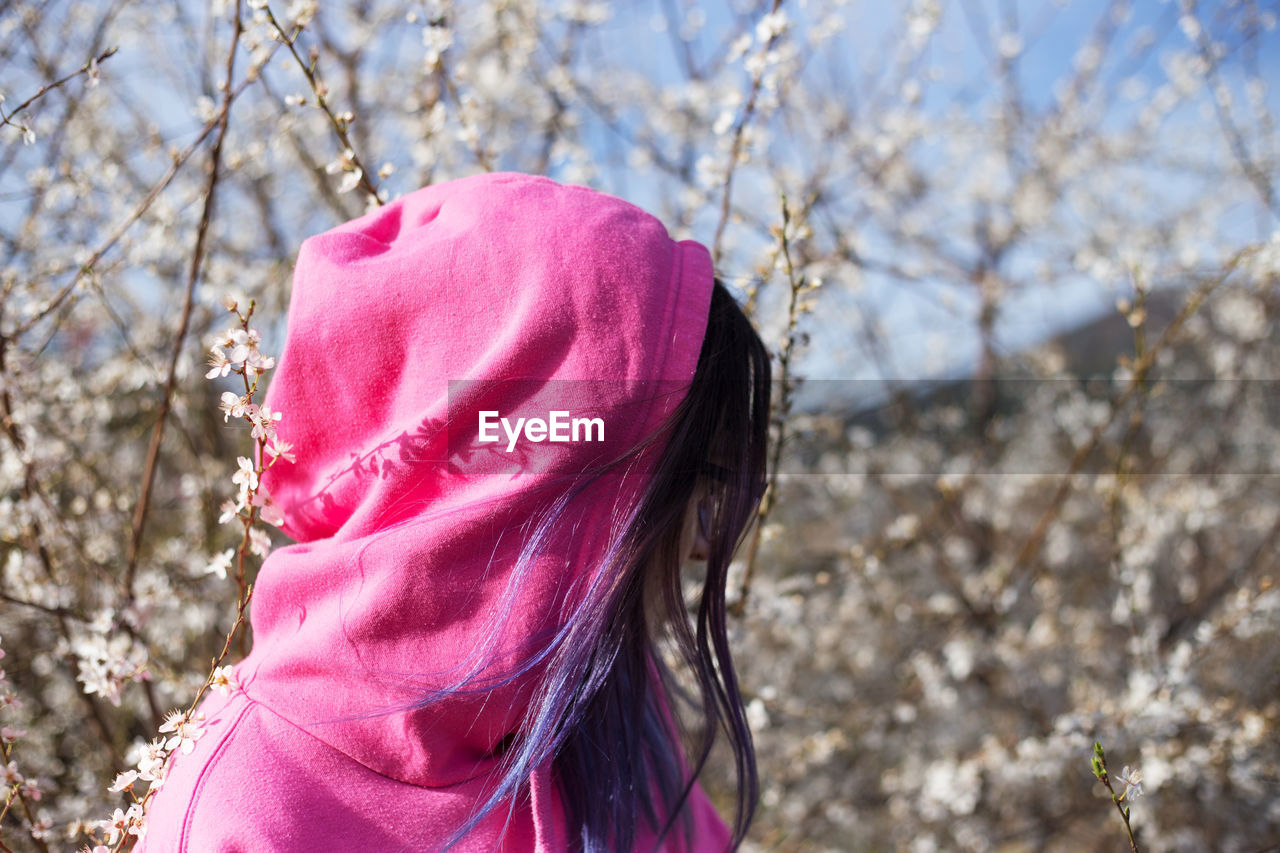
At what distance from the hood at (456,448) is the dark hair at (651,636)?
0.03 meters

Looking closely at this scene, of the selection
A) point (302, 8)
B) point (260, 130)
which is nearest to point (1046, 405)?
point (260, 130)

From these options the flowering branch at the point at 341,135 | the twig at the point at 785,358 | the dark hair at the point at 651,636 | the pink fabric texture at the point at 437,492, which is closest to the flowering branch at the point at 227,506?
the pink fabric texture at the point at 437,492

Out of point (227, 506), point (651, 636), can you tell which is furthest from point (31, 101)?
point (651, 636)

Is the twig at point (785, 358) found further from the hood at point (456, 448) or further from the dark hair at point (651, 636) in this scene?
the hood at point (456, 448)

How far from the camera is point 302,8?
124 centimetres

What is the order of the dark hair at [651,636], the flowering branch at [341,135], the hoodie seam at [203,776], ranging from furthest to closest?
the flowering branch at [341,135], the dark hair at [651,636], the hoodie seam at [203,776]

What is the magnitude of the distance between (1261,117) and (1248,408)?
1.50 m

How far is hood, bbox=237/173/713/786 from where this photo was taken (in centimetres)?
83

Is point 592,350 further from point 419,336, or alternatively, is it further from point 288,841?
point 288,841

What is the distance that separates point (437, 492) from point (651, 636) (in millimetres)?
390

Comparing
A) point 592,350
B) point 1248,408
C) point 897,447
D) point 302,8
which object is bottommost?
point 1248,408

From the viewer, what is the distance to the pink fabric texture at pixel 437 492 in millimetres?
822

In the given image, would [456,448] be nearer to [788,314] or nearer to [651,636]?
[651,636]

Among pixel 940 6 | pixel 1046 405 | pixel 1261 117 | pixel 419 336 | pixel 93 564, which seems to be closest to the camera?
pixel 419 336
